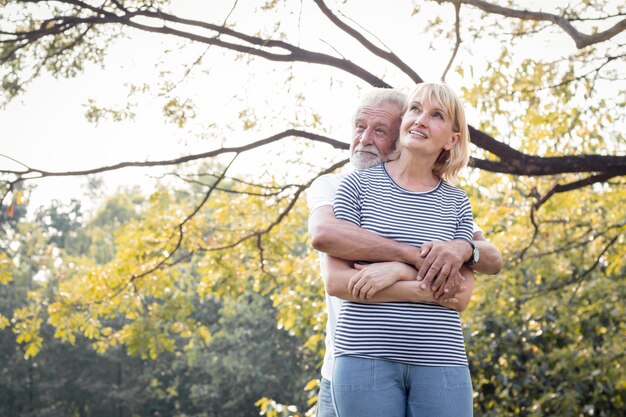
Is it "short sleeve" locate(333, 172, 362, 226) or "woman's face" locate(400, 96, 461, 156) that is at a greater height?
"woman's face" locate(400, 96, 461, 156)

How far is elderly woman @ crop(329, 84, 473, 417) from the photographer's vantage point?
2.07 meters

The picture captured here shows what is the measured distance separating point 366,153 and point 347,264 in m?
0.60

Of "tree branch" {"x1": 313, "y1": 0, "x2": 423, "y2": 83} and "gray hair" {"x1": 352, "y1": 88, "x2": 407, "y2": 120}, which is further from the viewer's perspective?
"tree branch" {"x1": 313, "y1": 0, "x2": 423, "y2": 83}

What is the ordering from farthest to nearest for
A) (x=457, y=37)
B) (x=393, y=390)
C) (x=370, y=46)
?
(x=457, y=37) → (x=370, y=46) → (x=393, y=390)

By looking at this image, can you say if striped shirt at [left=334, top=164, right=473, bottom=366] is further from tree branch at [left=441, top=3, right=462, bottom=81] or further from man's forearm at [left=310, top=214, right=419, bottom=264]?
tree branch at [left=441, top=3, right=462, bottom=81]

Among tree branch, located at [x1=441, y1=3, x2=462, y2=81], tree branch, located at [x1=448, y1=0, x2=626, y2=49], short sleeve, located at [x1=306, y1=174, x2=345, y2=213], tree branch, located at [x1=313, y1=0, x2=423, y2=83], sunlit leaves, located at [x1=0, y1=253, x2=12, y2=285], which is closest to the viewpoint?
short sleeve, located at [x1=306, y1=174, x2=345, y2=213]

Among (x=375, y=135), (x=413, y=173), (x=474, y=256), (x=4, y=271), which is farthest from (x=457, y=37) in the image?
(x=4, y=271)

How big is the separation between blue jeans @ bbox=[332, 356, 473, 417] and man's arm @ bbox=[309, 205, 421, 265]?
288 millimetres

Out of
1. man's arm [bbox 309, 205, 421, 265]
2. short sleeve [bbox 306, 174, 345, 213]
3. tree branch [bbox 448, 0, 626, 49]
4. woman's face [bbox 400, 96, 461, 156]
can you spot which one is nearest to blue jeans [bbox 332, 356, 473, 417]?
man's arm [bbox 309, 205, 421, 265]

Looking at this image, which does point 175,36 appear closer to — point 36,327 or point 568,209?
point 36,327

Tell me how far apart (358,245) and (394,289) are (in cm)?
16

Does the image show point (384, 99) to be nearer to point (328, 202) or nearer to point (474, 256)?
point (328, 202)

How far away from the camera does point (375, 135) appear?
110 inches

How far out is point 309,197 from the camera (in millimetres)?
2551
